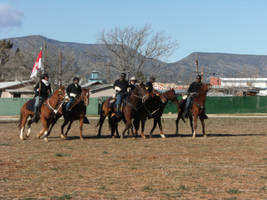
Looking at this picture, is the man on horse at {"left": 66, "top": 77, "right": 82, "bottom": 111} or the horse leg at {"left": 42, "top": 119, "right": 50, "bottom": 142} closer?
the horse leg at {"left": 42, "top": 119, "right": 50, "bottom": 142}

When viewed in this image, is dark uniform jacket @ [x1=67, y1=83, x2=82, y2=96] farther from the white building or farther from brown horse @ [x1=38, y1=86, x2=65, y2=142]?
the white building

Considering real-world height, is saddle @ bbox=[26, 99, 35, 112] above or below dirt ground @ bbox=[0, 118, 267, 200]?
above

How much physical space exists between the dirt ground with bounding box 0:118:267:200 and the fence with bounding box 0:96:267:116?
34.2 meters

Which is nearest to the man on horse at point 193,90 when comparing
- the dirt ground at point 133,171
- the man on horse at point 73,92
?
the dirt ground at point 133,171

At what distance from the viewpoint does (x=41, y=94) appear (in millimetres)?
20188

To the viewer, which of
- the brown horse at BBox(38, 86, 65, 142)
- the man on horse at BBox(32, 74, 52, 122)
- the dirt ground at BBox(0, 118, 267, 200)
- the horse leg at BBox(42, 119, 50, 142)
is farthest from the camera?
the man on horse at BBox(32, 74, 52, 122)

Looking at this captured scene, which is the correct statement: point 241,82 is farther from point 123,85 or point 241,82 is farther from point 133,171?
point 133,171

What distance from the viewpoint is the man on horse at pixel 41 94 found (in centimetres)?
1992

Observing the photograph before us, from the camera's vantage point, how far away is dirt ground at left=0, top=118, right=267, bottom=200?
9.10 meters

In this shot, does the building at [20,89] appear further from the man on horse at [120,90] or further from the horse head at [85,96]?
the horse head at [85,96]

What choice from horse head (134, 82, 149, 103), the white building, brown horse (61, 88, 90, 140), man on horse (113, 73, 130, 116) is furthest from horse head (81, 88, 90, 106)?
the white building

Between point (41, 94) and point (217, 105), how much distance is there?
36.6 metres

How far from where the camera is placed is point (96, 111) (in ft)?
173

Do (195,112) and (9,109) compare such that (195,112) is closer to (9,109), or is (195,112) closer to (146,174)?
(146,174)
